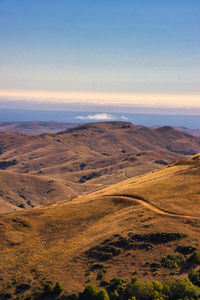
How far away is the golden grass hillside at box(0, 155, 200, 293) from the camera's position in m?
31.7

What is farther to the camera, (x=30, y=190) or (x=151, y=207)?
(x=30, y=190)

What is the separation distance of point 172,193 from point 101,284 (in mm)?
27108

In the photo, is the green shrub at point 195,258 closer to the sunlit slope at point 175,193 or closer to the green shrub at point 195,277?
the green shrub at point 195,277

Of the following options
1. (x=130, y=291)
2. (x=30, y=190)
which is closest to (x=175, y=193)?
(x=130, y=291)

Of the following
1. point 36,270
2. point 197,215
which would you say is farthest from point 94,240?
point 197,215

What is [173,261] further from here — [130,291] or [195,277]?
[130,291]

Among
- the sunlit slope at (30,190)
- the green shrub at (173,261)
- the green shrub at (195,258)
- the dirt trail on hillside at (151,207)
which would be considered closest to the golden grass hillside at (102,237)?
the dirt trail on hillside at (151,207)

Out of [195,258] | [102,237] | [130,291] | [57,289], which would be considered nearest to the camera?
[130,291]

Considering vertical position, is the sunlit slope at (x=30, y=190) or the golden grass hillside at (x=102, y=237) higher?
the golden grass hillside at (x=102, y=237)

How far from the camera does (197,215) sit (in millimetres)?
41812

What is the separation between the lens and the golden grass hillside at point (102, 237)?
104ft

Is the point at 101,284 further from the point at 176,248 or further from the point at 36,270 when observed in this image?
the point at 176,248

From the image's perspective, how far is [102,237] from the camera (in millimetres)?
38969

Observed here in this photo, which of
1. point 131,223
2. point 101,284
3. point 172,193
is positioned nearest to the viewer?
point 101,284
